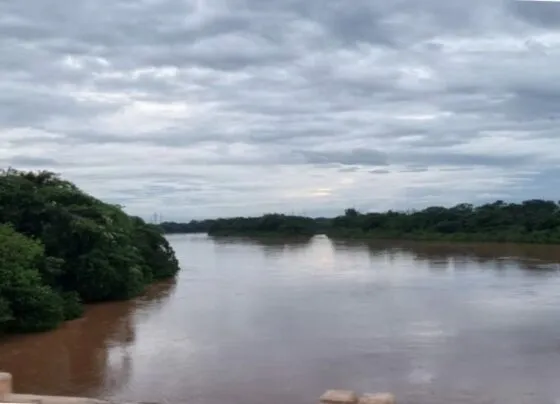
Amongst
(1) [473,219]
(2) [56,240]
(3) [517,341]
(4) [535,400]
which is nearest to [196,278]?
(2) [56,240]

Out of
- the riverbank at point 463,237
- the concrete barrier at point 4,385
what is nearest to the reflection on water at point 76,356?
the concrete barrier at point 4,385

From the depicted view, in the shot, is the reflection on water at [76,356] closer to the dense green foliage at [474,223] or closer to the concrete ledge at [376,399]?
the concrete ledge at [376,399]

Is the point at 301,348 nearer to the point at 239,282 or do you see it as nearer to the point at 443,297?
the point at 443,297

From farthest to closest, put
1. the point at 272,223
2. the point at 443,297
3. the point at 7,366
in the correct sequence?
the point at 272,223
the point at 443,297
the point at 7,366

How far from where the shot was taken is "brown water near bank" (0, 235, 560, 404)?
10312mm

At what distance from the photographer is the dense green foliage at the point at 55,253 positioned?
14195mm

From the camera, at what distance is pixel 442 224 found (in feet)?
164

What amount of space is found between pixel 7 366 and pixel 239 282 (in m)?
14.0

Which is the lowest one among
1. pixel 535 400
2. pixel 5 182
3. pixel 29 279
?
pixel 535 400

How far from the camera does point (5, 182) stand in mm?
18469

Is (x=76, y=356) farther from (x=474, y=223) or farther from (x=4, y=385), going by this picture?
(x=474, y=223)

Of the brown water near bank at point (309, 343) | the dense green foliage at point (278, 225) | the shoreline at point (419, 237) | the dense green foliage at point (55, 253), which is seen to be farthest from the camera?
the dense green foliage at point (278, 225)

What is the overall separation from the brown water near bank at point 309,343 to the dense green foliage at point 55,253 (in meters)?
0.51

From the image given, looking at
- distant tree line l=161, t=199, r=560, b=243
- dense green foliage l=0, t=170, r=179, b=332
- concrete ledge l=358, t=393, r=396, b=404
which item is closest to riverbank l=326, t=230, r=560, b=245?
distant tree line l=161, t=199, r=560, b=243
